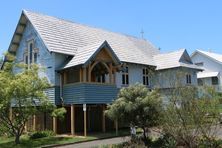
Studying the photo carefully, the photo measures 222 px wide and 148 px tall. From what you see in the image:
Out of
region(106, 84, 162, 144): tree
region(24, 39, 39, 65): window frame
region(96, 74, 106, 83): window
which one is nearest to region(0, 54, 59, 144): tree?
region(24, 39, 39, 65): window frame

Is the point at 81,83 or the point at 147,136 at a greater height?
the point at 81,83

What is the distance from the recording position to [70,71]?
29.5 metres

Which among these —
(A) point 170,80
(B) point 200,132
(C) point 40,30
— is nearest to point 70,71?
(C) point 40,30

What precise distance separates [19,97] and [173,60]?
18.3 metres

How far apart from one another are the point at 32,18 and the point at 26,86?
31.7 ft

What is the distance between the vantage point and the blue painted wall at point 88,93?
2631 cm

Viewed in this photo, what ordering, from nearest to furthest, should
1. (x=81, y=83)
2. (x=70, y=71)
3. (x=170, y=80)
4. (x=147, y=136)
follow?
(x=170, y=80) < (x=147, y=136) < (x=81, y=83) < (x=70, y=71)

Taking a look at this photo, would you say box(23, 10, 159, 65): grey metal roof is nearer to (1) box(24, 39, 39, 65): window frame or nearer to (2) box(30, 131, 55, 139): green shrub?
(1) box(24, 39, 39, 65): window frame

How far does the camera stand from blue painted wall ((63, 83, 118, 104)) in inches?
1036

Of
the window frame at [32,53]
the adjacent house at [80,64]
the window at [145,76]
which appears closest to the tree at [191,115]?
the adjacent house at [80,64]

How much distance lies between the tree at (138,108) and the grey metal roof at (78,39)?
30.2 ft

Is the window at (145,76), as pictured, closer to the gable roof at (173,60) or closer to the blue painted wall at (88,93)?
the gable roof at (173,60)

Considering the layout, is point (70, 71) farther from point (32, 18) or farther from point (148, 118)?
point (148, 118)

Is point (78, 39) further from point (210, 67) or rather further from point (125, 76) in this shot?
point (210, 67)
